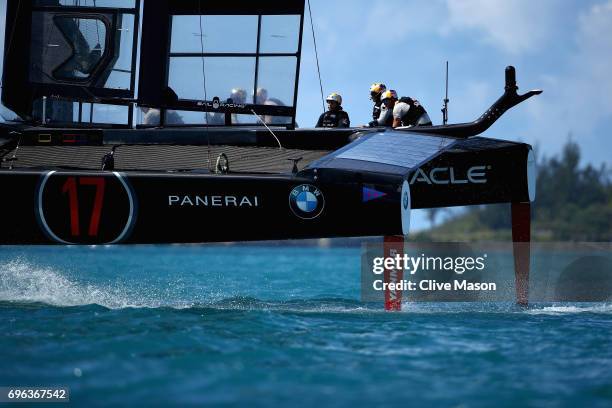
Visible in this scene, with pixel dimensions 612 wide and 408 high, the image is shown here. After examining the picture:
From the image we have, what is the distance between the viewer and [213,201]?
22.8ft

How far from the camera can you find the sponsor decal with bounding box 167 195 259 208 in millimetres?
6914

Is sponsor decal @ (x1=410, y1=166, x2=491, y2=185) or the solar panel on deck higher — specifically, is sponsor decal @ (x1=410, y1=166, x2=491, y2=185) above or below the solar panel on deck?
below

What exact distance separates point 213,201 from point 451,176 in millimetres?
2333

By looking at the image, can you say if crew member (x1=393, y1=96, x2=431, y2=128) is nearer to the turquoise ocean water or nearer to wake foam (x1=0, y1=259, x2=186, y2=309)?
the turquoise ocean water

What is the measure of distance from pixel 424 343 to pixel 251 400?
6.03ft

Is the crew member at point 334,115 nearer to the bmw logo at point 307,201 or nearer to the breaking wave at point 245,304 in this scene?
the breaking wave at point 245,304

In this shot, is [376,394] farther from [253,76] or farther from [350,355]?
[253,76]

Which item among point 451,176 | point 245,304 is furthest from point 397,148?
point 245,304

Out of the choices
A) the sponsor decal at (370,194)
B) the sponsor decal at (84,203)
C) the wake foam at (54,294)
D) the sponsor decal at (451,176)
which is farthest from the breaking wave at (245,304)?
the sponsor decal at (370,194)

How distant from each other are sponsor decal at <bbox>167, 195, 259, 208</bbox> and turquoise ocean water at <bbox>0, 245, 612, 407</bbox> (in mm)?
804

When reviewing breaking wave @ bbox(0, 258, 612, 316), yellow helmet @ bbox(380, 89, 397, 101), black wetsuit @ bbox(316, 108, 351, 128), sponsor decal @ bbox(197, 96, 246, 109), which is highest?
yellow helmet @ bbox(380, 89, 397, 101)

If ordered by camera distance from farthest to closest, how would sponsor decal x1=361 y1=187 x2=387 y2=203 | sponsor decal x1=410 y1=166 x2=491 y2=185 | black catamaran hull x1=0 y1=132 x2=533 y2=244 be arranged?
sponsor decal x1=410 y1=166 x2=491 y2=185, black catamaran hull x1=0 y1=132 x2=533 y2=244, sponsor decal x1=361 y1=187 x2=387 y2=203

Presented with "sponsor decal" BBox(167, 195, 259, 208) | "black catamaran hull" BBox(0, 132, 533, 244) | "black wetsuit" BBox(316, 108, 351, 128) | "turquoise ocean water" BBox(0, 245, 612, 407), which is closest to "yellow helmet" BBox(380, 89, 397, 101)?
"black wetsuit" BBox(316, 108, 351, 128)

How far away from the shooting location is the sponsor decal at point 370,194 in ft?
21.9
